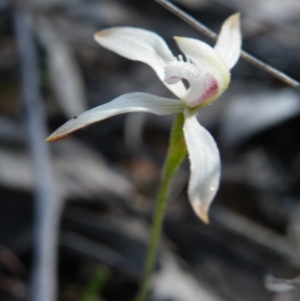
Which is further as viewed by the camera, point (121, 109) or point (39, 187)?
point (39, 187)

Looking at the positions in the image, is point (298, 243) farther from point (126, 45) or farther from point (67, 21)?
point (67, 21)

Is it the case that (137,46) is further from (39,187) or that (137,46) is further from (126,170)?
(126,170)

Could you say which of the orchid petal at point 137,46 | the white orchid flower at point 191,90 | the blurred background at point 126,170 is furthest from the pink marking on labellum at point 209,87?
the blurred background at point 126,170

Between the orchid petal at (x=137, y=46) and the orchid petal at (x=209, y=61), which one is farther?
the orchid petal at (x=137, y=46)

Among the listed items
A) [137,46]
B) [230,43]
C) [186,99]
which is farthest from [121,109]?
[230,43]

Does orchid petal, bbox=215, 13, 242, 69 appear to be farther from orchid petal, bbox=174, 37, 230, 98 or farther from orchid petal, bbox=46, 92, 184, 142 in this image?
orchid petal, bbox=46, 92, 184, 142

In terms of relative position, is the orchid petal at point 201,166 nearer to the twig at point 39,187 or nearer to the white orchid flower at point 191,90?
the white orchid flower at point 191,90
